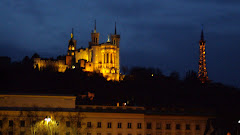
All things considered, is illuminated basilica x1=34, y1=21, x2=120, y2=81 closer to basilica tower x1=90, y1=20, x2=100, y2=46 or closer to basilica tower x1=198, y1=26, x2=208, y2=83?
basilica tower x1=90, y1=20, x2=100, y2=46

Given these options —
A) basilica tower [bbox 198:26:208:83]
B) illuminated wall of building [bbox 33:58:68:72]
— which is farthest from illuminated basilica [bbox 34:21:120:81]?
basilica tower [bbox 198:26:208:83]

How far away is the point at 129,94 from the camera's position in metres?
112

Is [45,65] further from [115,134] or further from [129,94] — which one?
[115,134]

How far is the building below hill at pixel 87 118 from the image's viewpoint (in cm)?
6588

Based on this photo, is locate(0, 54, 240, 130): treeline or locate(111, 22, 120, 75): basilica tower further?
locate(111, 22, 120, 75): basilica tower

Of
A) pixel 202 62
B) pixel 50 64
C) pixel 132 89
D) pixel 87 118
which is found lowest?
pixel 87 118

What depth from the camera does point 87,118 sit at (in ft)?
226

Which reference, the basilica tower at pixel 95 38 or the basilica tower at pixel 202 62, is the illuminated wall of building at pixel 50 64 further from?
the basilica tower at pixel 202 62

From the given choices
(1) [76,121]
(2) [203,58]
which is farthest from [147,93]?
(2) [203,58]

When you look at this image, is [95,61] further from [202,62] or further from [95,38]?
[202,62]

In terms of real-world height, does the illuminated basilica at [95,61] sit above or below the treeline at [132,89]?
above

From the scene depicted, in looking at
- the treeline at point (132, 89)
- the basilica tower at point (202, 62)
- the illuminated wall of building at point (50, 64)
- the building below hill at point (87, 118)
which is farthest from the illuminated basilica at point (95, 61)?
the building below hill at point (87, 118)

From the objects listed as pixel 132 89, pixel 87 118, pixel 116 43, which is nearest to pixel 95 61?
pixel 116 43

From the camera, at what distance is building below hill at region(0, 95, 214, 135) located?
65.9 m
